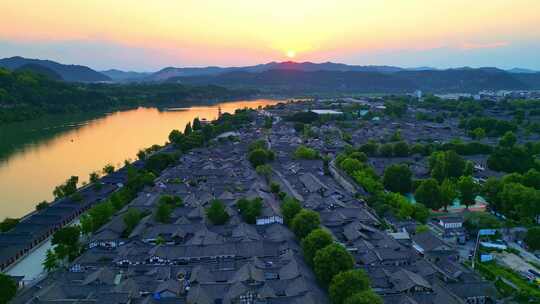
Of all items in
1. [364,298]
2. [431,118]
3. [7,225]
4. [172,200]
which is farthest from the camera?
[431,118]

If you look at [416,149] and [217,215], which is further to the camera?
[416,149]

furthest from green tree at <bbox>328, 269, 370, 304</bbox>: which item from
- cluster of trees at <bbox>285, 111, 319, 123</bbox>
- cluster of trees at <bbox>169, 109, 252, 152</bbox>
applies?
cluster of trees at <bbox>285, 111, 319, 123</bbox>

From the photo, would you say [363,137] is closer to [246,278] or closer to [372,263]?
[372,263]

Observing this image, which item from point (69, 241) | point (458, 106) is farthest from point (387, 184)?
point (458, 106)

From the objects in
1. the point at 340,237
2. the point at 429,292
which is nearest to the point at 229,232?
the point at 340,237

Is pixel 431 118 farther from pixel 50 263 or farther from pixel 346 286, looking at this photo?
pixel 50 263

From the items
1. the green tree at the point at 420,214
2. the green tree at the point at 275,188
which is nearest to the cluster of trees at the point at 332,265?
the green tree at the point at 420,214
